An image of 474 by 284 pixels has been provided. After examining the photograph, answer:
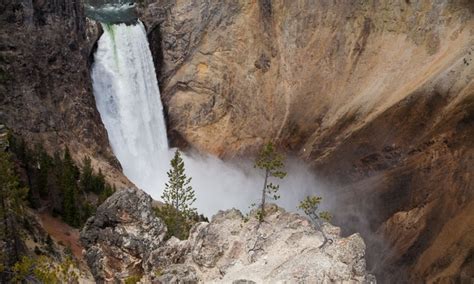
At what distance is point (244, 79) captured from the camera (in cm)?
5422

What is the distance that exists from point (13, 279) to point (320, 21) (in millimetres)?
39049

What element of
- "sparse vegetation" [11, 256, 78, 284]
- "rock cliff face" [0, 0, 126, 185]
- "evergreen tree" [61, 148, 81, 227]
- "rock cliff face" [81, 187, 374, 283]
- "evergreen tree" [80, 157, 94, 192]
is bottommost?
"sparse vegetation" [11, 256, 78, 284]

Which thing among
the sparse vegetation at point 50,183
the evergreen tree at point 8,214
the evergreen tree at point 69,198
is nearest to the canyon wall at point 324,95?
the sparse vegetation at point 50,183

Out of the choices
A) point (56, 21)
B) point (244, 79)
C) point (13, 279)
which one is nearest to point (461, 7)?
point (244, 79)

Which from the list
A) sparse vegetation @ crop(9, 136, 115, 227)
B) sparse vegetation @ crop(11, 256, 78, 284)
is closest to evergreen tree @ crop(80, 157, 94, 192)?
sparse vegetation @ crop(9, 136, 115, 227)

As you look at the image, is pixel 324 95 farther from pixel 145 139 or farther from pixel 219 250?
pixel 219 250

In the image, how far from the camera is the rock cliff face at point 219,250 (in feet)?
68.6

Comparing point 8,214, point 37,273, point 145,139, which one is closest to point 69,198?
point 8,214

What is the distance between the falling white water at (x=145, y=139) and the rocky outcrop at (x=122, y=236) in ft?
69.0

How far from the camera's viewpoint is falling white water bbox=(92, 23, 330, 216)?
48.9 meters

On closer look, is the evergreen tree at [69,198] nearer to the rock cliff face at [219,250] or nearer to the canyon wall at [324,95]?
the canyon wall at [324,95]

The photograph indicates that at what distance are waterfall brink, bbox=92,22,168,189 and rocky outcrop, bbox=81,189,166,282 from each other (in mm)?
22641

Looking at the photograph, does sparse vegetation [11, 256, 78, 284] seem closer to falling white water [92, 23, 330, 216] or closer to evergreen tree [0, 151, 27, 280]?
evergreen tree [0, 151, 27, 280]

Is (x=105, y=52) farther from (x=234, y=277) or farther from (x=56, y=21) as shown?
(x=234, y=277)
